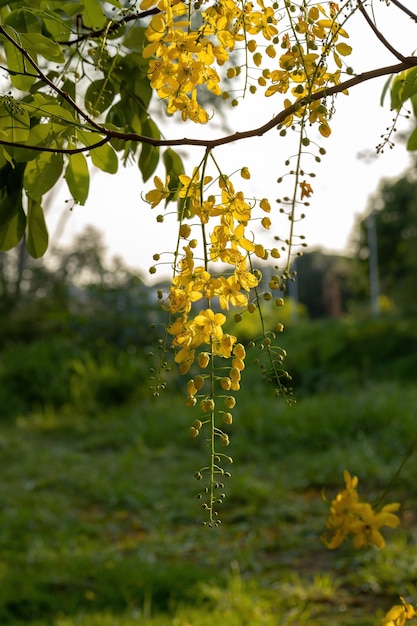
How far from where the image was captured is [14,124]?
876 mm

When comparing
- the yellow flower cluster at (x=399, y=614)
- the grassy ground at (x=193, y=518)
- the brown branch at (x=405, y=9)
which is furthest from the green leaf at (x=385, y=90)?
the grassy ground at (x=193, y=518)

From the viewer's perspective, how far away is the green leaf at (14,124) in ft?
2.79

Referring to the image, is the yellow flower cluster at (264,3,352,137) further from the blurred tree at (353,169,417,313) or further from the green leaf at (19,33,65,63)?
the blurred tree at (353,169,417,313)

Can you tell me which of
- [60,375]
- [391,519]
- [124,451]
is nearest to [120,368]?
[60,375]

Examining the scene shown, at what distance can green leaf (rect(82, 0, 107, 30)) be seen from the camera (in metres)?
1.16

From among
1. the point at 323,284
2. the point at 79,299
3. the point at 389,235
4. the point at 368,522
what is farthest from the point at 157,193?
the point at 323,284

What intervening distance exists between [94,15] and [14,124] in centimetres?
38

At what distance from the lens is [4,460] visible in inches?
204

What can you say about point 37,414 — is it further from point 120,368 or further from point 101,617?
point 101,617

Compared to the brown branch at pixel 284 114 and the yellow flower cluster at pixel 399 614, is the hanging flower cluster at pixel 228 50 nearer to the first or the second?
the brown branch at pixel 284 114

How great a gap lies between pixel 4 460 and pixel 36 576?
7.53 ft

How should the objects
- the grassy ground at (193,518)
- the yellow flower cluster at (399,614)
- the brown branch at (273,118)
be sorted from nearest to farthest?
the brown branch at (273,118)
the yellow flower cluster at (399,614)
the grassy ground at (193,518)

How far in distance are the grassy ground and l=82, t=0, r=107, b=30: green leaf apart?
122cm

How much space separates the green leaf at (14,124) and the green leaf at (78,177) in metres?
0.08
